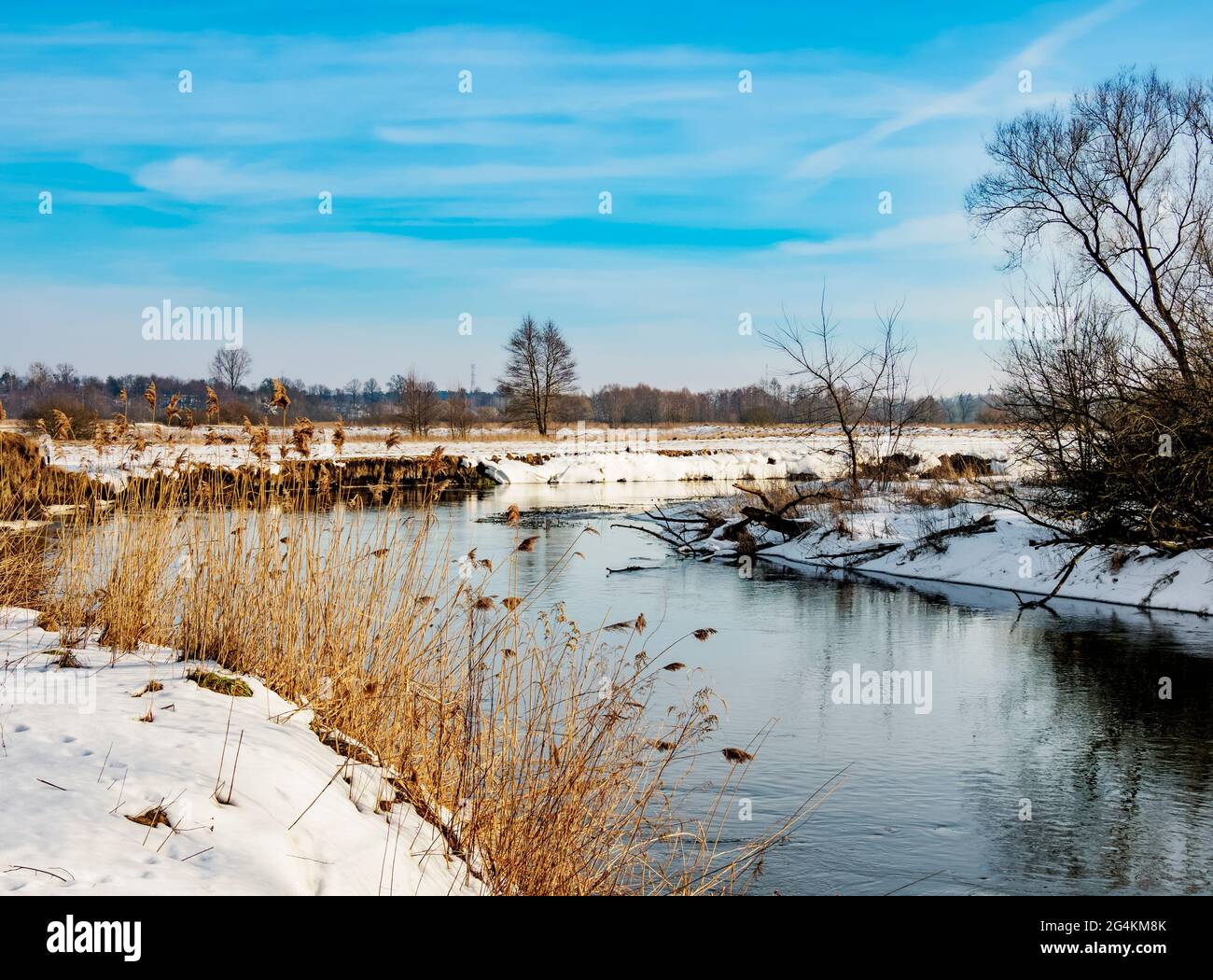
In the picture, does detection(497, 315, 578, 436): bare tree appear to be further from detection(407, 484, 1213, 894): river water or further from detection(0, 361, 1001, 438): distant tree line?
detection(407, 484, 1213, 894): river water

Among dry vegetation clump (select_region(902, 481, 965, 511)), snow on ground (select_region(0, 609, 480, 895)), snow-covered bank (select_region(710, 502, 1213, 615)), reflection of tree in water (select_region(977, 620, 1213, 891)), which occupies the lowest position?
reflection of tree in water (select_region(977, 620, 1213, 891))

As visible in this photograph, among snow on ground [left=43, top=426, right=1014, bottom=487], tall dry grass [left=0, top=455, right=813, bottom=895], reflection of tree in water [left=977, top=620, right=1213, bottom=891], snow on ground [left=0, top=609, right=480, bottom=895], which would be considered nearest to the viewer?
snow on ground [left=0, top=609, right=480, bottom=895]

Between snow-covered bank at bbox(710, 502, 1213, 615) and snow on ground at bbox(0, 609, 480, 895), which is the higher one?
snow on ground at bbox(0, 609, 480, 895)

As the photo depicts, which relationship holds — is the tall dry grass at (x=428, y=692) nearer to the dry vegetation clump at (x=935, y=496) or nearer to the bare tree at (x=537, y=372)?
the dry vegetation clump at (x=935, y=496)

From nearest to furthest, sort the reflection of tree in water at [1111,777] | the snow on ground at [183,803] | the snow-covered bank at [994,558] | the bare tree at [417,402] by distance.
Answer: the snow on ground at [183,803] < the reflection of tree in water at [1111,777] < the snow-covered bank at [994,558] < the bare tree at [417,402]

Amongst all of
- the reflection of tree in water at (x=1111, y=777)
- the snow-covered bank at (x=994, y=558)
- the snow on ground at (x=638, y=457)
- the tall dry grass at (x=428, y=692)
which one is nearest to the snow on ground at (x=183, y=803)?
the tall dry grass at (x=428, y=692)

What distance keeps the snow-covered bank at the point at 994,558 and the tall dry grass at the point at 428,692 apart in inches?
380

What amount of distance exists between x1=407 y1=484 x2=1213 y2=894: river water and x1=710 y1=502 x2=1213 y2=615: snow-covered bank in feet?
1.81

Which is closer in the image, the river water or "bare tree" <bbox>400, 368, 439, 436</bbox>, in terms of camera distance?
the river water

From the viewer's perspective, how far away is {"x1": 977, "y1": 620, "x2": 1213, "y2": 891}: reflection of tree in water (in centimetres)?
571

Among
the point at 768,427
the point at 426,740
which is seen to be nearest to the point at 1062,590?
the point at 426,740

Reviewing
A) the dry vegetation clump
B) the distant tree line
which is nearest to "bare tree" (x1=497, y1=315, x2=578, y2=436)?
the distant tree line

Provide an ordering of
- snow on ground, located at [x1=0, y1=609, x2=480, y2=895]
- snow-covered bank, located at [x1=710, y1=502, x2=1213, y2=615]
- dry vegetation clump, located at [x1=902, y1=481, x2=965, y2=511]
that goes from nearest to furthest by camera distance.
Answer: snow on ground, located at [x1=0, y1=609, x2=480, y2=895] < snow-covered bank, located at [x1=710, y1=502, x2=1213, y2=615] < dry vegetation clump, located at [x1=902, y1=481, x2=965, y2=511]

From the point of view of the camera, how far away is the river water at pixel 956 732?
5.78 metres
